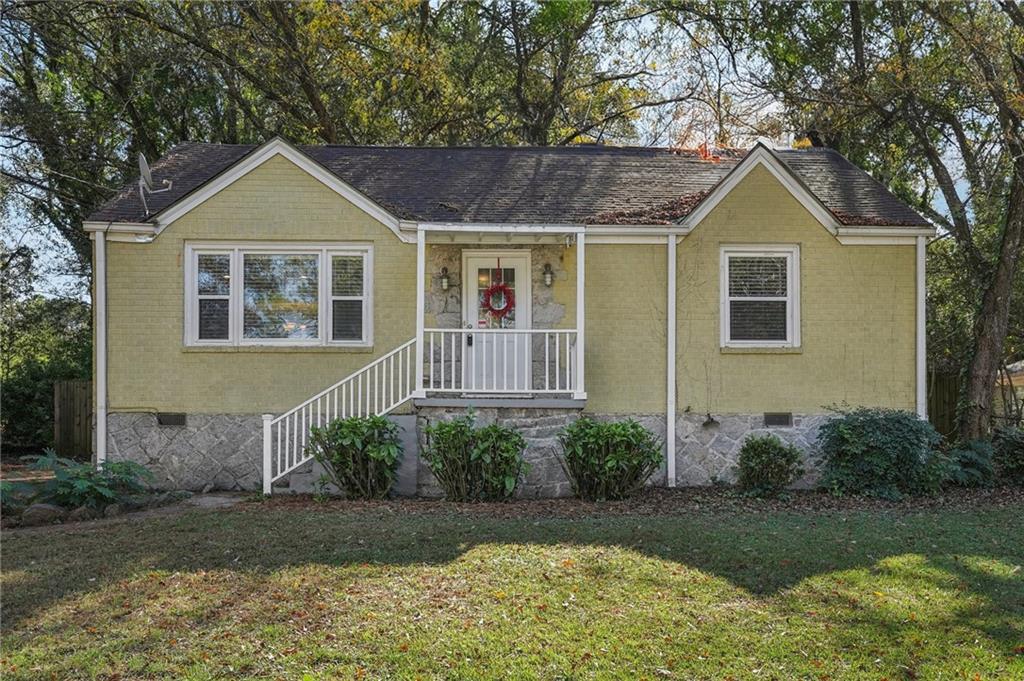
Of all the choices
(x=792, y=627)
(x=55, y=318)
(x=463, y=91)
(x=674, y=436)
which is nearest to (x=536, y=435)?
(x=674, y=436)

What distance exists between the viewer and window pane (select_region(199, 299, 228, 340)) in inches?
406

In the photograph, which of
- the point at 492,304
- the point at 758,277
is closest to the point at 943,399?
the point at 758,277

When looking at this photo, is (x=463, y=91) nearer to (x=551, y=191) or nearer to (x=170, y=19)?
(x=170, y=19)

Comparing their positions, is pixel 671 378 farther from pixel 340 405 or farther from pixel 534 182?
pixel 340 405

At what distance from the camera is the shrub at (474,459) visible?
9008 millimetres

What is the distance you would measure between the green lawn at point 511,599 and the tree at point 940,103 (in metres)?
5.50

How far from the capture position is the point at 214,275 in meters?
10.4

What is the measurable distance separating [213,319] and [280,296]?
933 millimetres

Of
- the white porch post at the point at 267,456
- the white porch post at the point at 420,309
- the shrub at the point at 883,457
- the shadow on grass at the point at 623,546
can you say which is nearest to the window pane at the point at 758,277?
the shrub at the point at 883,457

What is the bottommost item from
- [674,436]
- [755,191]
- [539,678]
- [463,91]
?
[539,678]

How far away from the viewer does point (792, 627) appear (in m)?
4.94

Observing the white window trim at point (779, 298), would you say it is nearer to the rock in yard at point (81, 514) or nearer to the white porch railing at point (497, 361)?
the white porch railing at point (497, 361)

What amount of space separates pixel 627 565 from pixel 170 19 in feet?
48.9

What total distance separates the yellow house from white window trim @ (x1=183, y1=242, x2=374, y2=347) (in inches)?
1.0
